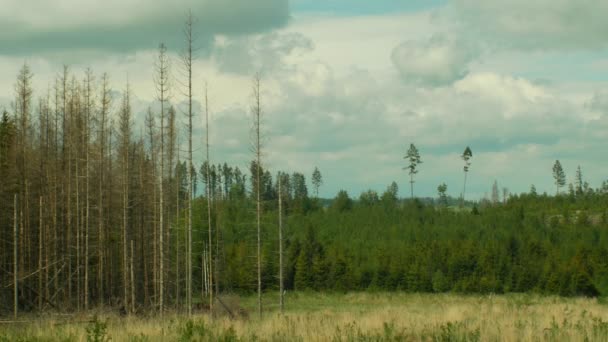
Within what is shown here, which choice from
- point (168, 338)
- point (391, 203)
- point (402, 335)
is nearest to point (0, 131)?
point (168, 338)

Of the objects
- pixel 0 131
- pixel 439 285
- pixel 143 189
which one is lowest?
pixel 439 285

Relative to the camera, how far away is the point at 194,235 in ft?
211

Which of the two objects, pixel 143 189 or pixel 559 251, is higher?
pixel 143 189

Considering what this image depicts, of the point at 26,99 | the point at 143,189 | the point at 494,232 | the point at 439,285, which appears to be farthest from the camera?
the point at 494,232

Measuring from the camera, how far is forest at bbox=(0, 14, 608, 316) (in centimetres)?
3781

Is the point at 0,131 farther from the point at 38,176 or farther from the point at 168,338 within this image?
the point at 168,338

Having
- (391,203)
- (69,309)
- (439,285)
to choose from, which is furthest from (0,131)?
(391,203)

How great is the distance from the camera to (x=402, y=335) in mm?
13625

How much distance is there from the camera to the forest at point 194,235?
124 feet

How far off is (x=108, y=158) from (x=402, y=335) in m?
36.6

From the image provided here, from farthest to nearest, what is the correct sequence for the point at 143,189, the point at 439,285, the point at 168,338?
the point at 439,285
the point at 143,189
the point at 168,338

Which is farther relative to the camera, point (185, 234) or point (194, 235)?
point (194, 235)

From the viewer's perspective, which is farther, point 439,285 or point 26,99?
point 439,285

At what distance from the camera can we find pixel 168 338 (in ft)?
46.9
